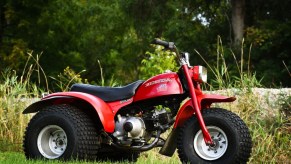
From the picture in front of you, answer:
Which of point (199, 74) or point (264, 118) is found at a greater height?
point (199, 74)

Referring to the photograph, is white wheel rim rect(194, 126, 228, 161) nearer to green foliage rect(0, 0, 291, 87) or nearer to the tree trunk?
green foliage rect(0, 0, 291, 87)

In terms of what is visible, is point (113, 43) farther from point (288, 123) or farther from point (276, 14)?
point (288, 123)

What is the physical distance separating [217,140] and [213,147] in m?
0.08

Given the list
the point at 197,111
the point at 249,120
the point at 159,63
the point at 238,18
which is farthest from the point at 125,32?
the point at 197,111

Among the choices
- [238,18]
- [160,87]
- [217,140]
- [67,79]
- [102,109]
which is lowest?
[217,140]

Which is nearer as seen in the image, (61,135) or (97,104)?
(97,104)

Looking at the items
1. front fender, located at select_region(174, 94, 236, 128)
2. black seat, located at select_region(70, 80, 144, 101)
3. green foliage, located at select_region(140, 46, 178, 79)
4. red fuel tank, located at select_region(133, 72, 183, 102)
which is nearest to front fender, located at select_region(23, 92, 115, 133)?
black seat, located at select_region(70, 80, 144, 101)

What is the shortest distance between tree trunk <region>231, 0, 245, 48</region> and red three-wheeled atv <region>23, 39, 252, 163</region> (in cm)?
1725

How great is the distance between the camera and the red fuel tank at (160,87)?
266 inches

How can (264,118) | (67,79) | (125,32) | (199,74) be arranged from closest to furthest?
(199,74) < (264,118) < (67,79) < (125,32)

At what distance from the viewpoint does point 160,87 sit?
6.82 metres

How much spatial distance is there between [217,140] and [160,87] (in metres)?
0.85

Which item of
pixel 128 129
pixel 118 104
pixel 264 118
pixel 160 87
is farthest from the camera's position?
pixel 264 118

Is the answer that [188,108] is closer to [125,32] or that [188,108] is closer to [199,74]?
[199,74]
